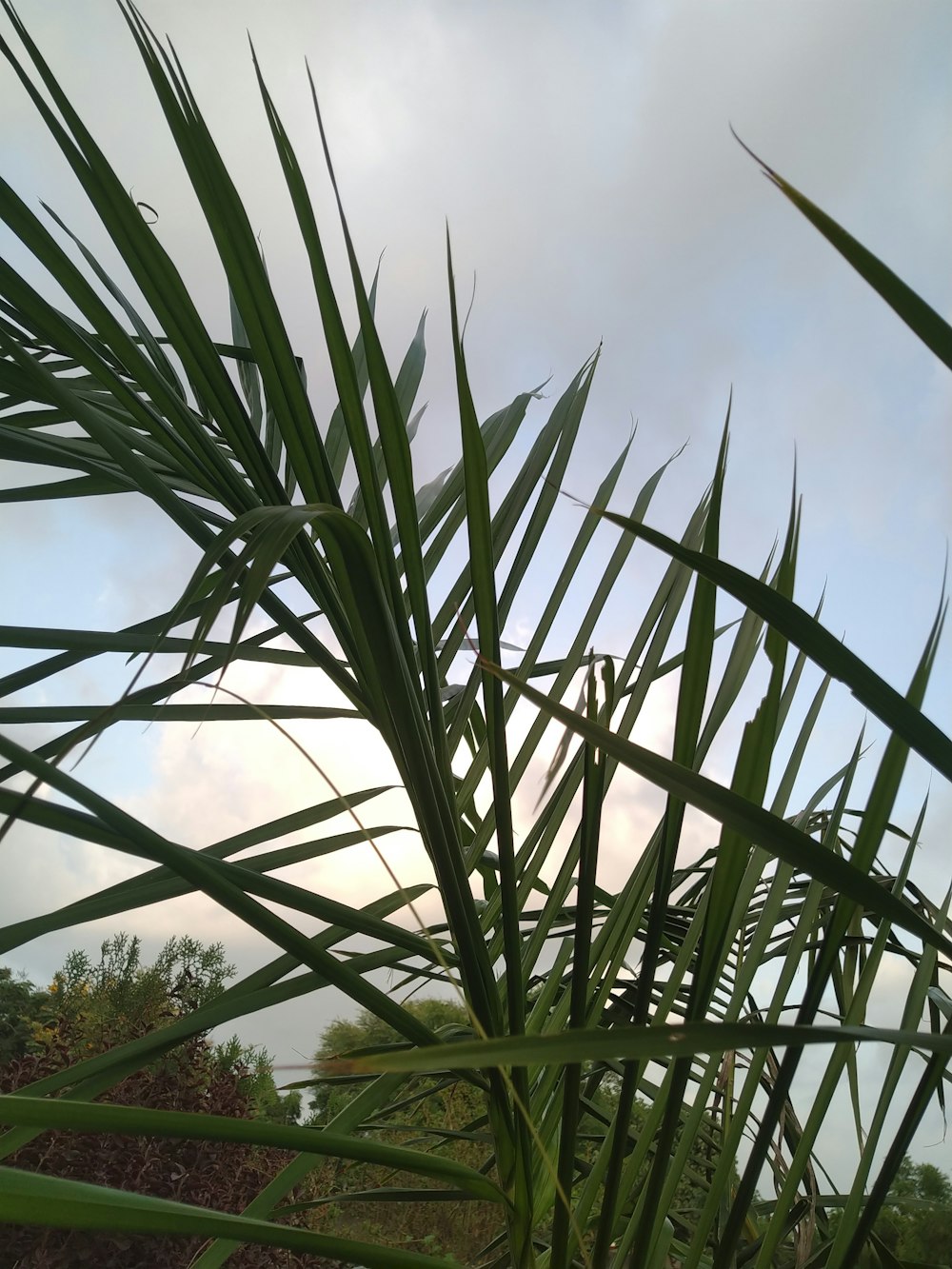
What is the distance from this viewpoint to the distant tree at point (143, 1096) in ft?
5.14

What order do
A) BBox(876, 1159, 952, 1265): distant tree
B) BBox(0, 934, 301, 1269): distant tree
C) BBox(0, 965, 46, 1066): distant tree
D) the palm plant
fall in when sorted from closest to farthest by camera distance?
the palm plant, BBox(0, 934, 301, 1269): distant tree, BBox(876, 1159, 952, 1265): distant tree, BBox(0, 965, 46, 1066): distant tree

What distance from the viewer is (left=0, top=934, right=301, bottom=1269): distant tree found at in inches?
61.7

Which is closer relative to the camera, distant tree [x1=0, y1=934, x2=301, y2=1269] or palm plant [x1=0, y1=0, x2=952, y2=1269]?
palm plant [x1=0, y1=0, x2=952, y2=1269]

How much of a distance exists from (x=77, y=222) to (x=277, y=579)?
1997mm

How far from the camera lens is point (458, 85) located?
7.80 ft

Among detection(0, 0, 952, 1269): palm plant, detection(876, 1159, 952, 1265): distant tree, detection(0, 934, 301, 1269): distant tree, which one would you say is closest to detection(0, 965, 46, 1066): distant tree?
detection(0, 934, 301, 1269): distant tree

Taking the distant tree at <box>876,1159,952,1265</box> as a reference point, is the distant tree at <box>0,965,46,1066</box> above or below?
above

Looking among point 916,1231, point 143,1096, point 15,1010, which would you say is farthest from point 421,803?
point 15,1010

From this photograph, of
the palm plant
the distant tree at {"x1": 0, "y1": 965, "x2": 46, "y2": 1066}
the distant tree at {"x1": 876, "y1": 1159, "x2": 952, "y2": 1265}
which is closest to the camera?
the palm plant

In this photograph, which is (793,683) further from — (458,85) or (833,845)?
(458,85)

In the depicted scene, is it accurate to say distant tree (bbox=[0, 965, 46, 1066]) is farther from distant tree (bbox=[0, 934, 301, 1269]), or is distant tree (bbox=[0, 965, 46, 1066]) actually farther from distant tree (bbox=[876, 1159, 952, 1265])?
distant tree (bbox=[876, 1159, 952, 1265])

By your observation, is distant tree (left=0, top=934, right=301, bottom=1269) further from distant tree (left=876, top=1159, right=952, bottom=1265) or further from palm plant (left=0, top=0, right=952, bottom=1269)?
distant tree (left=876, top=1159, right=952, bottom=1265)

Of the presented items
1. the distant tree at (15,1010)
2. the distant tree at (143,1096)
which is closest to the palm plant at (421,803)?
the distant tree at (143,1096)

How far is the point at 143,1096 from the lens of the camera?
5.90 ft
